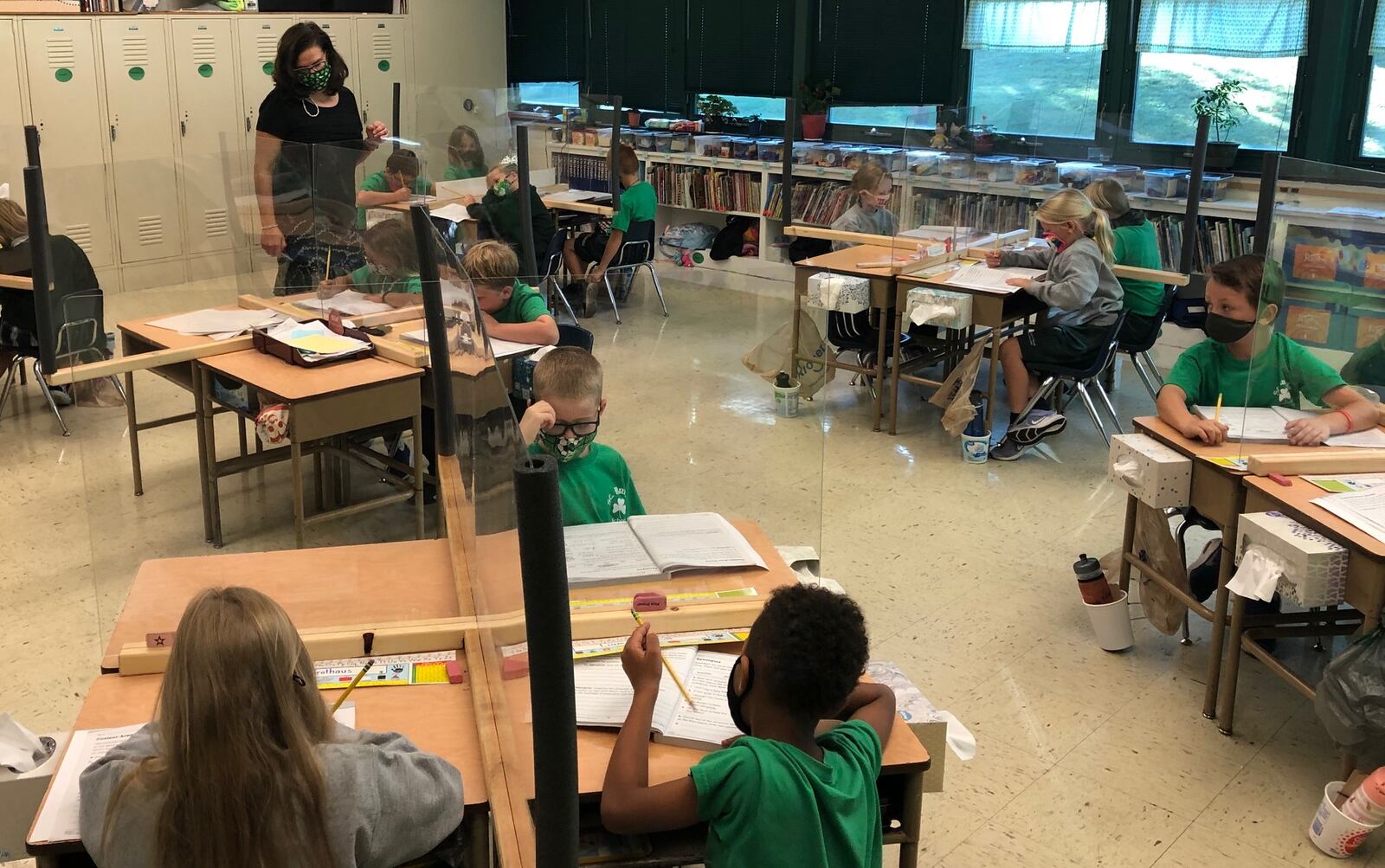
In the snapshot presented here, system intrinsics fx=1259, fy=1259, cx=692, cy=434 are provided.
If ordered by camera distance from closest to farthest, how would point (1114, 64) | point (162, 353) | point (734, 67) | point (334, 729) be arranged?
1. point (334, 729)
2. point (162, 353)
3. point (1114, 64)
4. point (734, 67)

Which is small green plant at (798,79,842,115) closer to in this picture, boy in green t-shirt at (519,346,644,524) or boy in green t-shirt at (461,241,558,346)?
boy in green t-shirt at (461,241,558,346)

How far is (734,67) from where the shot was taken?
9125 mm

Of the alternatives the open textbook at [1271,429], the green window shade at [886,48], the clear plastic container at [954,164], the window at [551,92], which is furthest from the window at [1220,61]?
the open textbook at [1271,429]

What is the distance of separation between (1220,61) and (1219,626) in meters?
4.94

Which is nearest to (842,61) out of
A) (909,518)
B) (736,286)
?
(736,286)

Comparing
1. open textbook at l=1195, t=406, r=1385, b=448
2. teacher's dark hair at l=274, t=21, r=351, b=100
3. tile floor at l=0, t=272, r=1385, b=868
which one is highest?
teacher's dark hair at l=274, t=21, r=351, b=100

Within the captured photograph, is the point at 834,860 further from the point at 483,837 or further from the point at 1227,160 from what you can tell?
the point at 1227,160

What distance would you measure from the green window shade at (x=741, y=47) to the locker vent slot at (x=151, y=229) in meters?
4.34

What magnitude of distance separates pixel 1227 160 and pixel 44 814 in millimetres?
6761

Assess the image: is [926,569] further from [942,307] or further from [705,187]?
[705,187]

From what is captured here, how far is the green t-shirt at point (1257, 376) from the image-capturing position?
3.25 m

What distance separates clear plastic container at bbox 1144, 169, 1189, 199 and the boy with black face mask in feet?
11.3

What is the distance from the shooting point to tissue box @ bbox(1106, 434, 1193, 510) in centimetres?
330

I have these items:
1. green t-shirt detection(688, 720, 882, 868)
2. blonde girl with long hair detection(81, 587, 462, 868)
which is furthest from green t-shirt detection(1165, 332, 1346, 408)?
blonde girl with long hair detection(81, 587, 462, 868)
